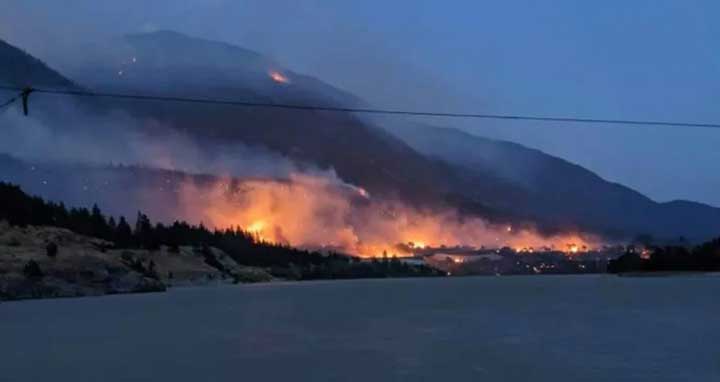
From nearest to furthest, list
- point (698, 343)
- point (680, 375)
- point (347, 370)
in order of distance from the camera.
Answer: point (680, 375), point (347, 370), point (698, 343)

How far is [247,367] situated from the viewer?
57.8m

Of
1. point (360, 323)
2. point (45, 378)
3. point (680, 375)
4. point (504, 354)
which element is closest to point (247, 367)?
point (45, 378)

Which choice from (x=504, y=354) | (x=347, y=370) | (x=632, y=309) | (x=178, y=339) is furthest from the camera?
(x=632, y=309)

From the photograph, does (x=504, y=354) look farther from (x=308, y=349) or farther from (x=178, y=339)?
(x=178, y=339)

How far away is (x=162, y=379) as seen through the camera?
52281 millimetres

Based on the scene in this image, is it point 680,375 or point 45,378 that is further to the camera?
point 45,378

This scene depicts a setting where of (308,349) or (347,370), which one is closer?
(347,370)

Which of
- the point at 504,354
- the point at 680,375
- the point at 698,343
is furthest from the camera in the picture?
the point at 698,343

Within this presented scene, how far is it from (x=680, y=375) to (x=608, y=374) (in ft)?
13.6

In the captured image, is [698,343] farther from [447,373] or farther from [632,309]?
[632,309]

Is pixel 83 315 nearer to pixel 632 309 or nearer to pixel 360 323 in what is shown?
pixel 360 323

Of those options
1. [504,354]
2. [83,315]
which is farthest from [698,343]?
[83,315]

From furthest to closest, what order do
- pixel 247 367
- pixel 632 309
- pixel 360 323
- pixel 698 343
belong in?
pixel 632 309 < pixel 360 323 < pixel 698 343 < pixel 247 367

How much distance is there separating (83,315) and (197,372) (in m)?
88.9
